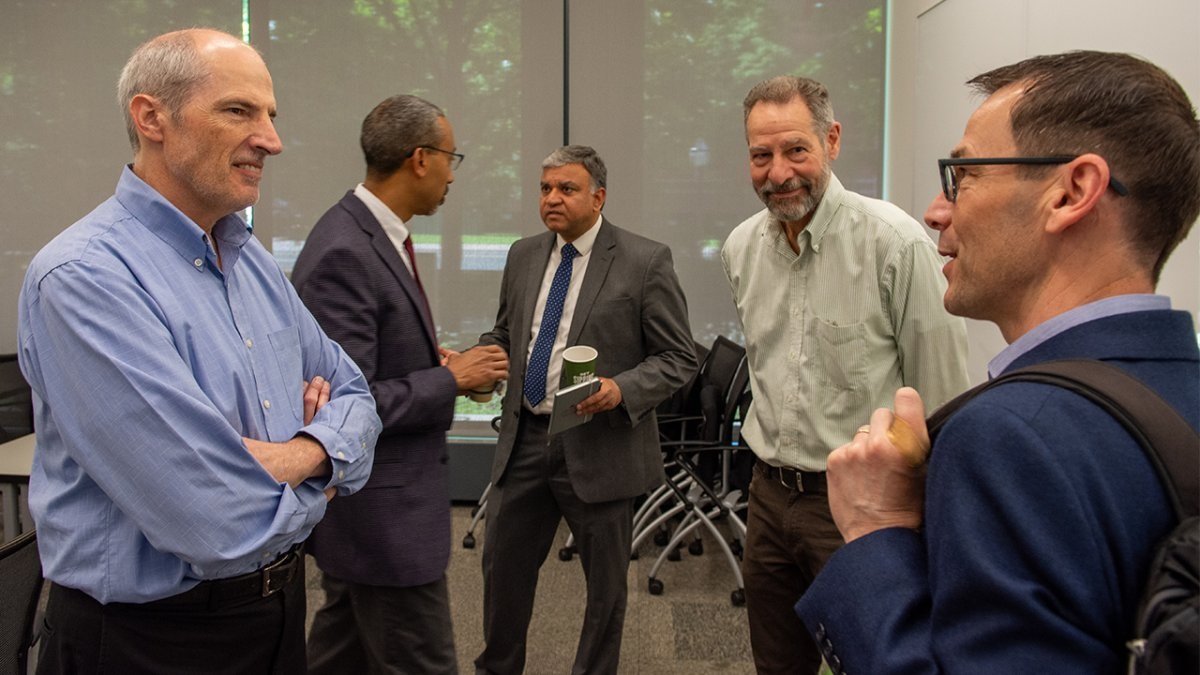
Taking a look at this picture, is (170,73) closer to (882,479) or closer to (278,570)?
(278,570)

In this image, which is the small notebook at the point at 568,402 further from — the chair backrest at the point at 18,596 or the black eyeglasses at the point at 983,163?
the black eyeglasses at the point at 983,163

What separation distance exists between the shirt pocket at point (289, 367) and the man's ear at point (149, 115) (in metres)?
0.41

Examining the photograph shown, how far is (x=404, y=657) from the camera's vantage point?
7.87 ft

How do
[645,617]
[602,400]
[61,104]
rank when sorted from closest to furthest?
[602,400], [645,617], [61,104]

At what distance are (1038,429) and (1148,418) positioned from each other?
9 cm

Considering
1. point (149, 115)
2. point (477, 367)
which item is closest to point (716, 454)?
point (477, 367)

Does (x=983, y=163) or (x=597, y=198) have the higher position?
(x=597, y=198)

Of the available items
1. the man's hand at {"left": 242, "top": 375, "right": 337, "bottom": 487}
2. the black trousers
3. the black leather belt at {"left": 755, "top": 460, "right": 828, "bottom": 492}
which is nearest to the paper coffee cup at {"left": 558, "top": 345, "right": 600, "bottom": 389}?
the black leather belt at {"left": 755, "top": 460, "right": 828, "bottom": 492}

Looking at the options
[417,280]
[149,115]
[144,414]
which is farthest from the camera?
[417,280]

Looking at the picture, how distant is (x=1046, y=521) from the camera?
814mm

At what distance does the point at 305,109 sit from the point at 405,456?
364 centimetres

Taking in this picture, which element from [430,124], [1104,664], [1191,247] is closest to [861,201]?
[1191,247]

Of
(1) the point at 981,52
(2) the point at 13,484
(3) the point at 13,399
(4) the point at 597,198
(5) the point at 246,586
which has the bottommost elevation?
(2) the point at 13,484

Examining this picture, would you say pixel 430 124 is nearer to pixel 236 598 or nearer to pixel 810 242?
pixel 810 242
